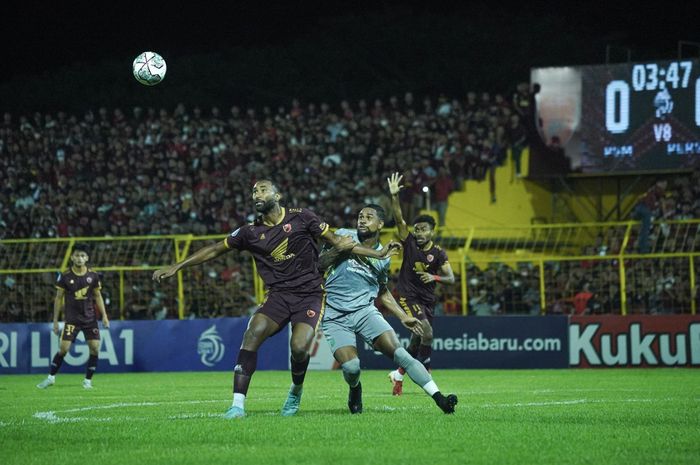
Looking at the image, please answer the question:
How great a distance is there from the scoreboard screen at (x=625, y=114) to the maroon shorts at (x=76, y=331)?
1371cm

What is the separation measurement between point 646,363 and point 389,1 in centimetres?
4237

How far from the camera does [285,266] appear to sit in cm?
1192

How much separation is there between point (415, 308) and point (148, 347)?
Answer: 34.4ft

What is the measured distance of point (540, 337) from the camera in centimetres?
2484

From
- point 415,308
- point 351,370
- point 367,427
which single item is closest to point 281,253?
point 351,370

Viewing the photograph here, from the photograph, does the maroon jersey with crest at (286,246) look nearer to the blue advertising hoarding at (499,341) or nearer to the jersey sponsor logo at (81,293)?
the jersey sponsor logo at (81,293)

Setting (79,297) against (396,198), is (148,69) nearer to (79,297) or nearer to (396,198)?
(79,297)

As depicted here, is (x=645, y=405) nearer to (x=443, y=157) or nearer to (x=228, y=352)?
(x=228, y=352)

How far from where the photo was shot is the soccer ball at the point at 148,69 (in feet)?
62.8

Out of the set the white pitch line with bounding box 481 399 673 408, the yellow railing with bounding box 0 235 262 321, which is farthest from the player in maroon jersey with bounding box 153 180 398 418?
the yellow railing with bounding box 0 235 262 321

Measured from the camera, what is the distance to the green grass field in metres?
8.62

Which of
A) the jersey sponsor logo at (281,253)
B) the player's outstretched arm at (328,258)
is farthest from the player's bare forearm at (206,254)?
the player's outstretched arm at (328,258)

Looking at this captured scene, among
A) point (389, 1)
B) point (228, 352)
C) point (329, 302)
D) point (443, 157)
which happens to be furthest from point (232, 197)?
point (389, 1)

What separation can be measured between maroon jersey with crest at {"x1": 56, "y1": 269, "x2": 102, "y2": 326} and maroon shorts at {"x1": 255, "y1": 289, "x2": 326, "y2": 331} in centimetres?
991
